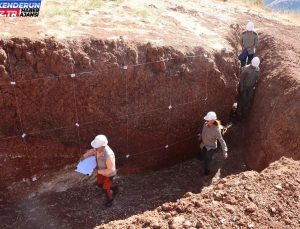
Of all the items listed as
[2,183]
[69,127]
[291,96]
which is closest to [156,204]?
[69,127]

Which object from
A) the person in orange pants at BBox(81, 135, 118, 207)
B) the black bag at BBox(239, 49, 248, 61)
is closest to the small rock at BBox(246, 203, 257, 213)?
the person in orange pants at BBox(81, 135, 118, 207)

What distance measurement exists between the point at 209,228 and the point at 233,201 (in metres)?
A: 0.70

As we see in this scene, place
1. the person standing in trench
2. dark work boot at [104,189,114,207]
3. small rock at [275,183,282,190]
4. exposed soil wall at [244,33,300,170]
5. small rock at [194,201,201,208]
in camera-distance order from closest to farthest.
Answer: small rock at [194,201,201,208], small rock at [275,183,282,190], dark work boot at [104,189,114,207], the person standing in trench, exposed soil wall at [244,33,300,170]

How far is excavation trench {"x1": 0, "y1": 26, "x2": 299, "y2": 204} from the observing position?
25.6ft

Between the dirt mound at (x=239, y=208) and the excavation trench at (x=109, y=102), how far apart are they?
2.57m

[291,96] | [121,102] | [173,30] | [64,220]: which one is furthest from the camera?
[173,30]

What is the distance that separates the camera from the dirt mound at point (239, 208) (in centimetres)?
594

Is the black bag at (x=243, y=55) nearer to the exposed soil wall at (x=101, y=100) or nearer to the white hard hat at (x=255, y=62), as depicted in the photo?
the white hard hat at (x=255, y=62)

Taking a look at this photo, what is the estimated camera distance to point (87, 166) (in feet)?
23.8

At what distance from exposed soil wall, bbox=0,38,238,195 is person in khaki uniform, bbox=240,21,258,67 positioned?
1.15 m

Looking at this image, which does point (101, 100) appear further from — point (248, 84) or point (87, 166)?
point (248, 84)

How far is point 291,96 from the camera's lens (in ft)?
30.7

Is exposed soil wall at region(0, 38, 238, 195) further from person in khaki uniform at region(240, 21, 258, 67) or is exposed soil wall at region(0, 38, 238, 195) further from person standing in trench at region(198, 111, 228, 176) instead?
person in khaki uniform at region(240, 21, 258, 67)

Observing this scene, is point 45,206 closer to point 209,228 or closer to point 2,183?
point 2,183
